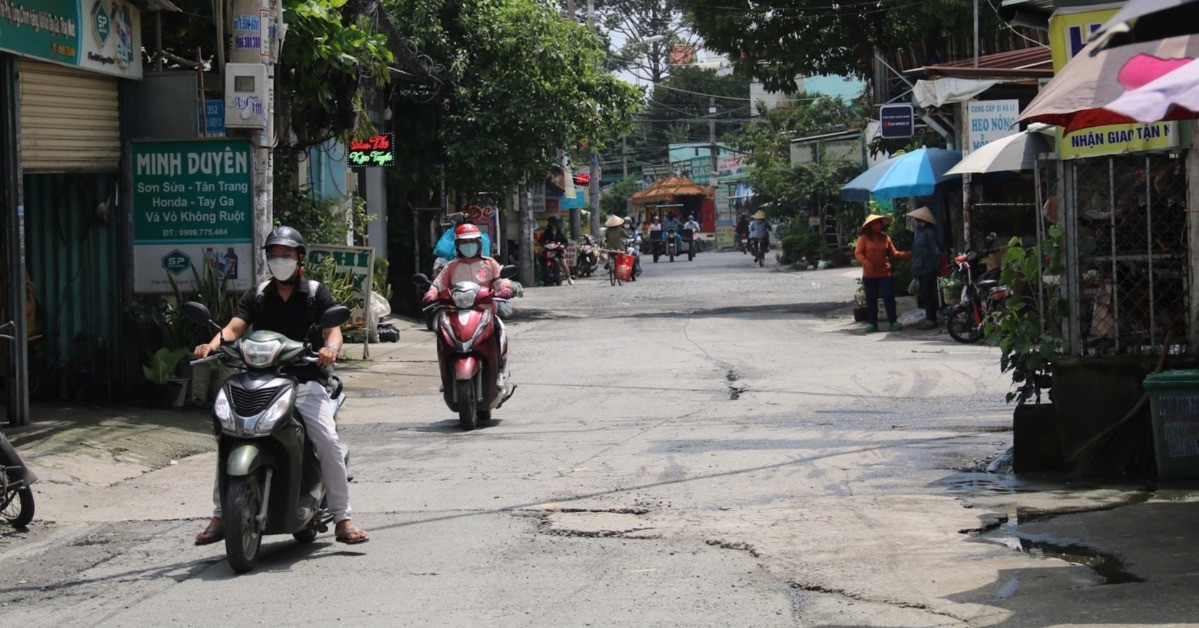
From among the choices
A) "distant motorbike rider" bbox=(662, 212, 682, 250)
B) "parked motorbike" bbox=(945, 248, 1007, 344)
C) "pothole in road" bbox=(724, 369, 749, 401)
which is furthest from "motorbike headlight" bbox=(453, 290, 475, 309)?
"distant motorbike rider" bbox=(662, 212, 682, 250)

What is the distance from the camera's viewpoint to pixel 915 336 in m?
19.6

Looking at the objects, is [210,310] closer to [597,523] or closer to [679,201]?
[597,523]

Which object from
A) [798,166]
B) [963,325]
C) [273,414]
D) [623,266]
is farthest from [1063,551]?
[798,166]

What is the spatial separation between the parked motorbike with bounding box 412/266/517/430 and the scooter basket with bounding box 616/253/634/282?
957 inches

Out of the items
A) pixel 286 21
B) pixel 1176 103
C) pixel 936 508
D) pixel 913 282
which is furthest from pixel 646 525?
pixel 913 282

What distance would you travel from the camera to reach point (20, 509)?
26.7 ft

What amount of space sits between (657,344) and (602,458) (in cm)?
923

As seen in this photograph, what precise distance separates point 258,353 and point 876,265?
576 inches

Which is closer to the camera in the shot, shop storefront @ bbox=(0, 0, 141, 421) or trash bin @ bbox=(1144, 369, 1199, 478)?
trash bin @ bbox=(1144, 369, 1199, 478)

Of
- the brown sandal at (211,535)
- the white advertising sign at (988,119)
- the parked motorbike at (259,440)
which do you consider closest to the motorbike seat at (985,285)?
the white advertising sign at (988,119)

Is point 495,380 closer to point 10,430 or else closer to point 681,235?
point 10,430

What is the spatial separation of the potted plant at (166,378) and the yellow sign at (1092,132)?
25.2 ft

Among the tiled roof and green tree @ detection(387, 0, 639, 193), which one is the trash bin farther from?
green tree @ detection(387, 0, 639, 193)

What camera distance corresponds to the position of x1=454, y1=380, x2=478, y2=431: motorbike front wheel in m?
11.8
